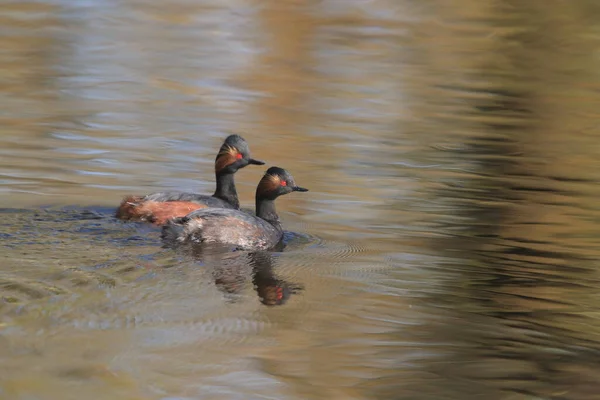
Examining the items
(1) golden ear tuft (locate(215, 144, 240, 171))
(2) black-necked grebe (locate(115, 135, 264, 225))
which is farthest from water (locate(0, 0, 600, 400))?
(1) golden ear tuft (locate(215, 144, 240, 171))

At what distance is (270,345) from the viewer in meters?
6.46

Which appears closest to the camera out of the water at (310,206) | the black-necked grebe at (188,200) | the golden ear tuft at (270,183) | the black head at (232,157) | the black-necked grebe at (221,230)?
the water at (310,206)

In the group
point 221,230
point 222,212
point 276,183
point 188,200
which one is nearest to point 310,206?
point 276,183

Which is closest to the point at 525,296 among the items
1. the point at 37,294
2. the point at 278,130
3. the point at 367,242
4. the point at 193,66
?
the point at 367,242

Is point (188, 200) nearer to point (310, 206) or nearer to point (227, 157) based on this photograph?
point (227, 157)

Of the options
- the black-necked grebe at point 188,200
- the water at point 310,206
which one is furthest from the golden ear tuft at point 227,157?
the water at point 310,206

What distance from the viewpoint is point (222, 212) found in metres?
9.01

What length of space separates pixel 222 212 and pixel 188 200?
2.17ft

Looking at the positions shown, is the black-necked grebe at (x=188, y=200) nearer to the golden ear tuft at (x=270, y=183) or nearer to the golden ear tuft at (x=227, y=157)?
the golden ear tuft at (x=227, y=157)

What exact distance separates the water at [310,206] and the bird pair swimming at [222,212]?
22 centimetres

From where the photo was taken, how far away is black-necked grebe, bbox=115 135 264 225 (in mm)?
9352

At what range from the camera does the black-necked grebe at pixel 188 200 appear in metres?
9.35

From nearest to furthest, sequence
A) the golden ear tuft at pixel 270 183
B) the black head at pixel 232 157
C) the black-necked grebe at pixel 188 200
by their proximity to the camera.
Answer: the black-necked grebe at pixel 188 200
the golden ear tuft at pixel 270 183
the black head at pixel 232 157

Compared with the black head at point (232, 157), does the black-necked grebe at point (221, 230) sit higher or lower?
lower
